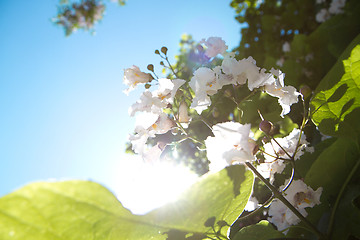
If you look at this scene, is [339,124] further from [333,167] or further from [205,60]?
[205,60]

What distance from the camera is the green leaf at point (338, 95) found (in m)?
0.97

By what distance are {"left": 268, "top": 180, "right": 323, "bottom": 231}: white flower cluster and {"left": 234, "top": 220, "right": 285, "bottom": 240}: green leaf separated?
0.20m

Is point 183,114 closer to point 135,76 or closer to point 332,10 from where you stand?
point 135,76

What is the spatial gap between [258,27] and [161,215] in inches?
217

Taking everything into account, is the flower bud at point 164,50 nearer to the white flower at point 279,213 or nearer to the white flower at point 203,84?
the white flower at point 203,84

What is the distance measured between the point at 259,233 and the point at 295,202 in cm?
32

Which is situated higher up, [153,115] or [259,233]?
[153,115]

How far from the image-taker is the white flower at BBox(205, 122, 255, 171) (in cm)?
81

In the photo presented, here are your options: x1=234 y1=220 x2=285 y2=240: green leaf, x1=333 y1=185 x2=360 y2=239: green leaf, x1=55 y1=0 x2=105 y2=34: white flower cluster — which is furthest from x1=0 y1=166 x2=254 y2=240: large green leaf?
x1=55 y1=0 x2=105 y2=34: white flower cluster

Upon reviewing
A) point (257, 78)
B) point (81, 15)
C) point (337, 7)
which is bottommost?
point (257, 78)

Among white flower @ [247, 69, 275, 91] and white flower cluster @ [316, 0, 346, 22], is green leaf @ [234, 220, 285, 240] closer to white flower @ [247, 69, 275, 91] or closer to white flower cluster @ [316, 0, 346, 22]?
white flower @ [247, 69, 275, 91]

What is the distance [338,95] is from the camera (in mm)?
1010

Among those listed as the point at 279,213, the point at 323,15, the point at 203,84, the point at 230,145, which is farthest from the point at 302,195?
the point at 323,15

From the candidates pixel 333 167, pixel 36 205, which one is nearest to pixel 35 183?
pixel 36 205
